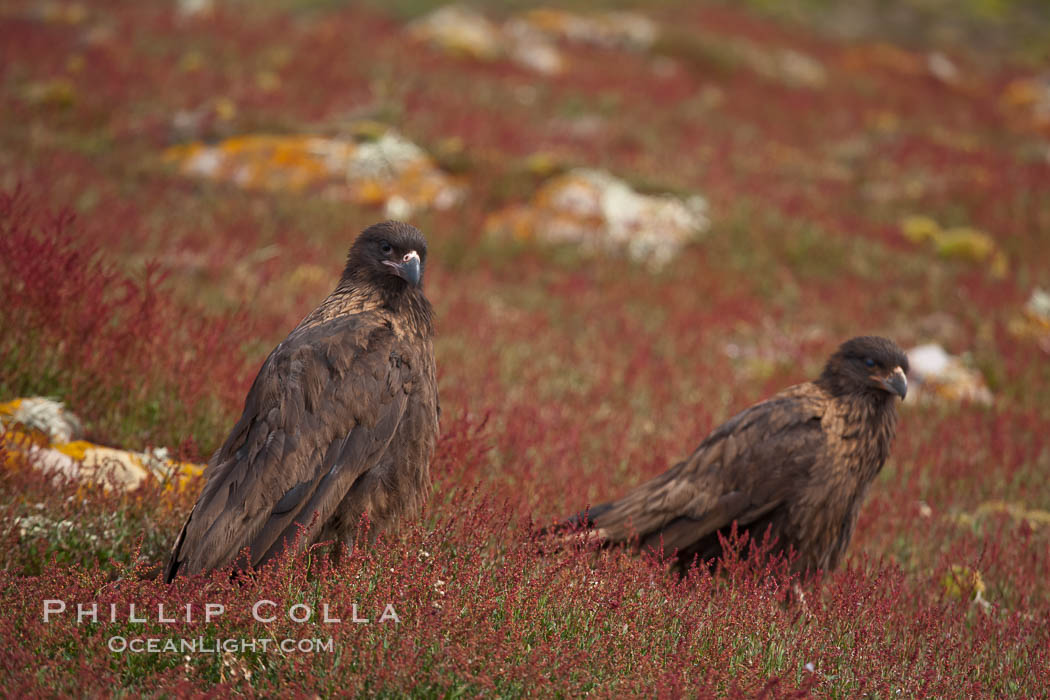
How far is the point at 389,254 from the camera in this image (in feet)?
14.5

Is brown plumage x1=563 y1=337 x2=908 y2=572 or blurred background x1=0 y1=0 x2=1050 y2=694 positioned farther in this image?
blurred background x1=0 y1=0 x2=1050 y2=694

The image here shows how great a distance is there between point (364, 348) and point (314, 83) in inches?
541

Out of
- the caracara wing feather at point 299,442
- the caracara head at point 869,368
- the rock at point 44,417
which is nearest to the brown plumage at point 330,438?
the caracara wing feather at point 299,442

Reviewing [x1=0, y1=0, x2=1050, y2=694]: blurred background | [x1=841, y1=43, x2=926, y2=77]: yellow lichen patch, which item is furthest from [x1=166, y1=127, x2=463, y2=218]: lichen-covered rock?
[x1=841, y1=43, x2=926, y2=77]: yellow lichen patch

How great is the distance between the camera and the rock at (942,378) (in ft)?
28.8

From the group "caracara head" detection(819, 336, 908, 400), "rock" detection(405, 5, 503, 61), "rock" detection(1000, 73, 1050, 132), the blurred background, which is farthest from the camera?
"rock" detection(1000, 73, 1050, 132)

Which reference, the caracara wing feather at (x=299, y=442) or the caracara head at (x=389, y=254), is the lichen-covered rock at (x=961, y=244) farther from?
the caracara wing feather at (x=299, y=442)

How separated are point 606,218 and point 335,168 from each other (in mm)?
3838

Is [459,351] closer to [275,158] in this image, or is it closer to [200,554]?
[200,554]

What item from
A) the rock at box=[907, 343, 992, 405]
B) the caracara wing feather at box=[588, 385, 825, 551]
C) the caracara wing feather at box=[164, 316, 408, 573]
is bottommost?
the rock at box=[907, 343, 992, 405]

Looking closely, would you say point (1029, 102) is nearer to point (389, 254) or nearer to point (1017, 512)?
point (1017, 512)

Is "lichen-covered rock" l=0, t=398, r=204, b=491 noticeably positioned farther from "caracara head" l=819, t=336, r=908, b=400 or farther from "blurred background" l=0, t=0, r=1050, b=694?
"caracara head" l=819, t=336, r=908, b=400

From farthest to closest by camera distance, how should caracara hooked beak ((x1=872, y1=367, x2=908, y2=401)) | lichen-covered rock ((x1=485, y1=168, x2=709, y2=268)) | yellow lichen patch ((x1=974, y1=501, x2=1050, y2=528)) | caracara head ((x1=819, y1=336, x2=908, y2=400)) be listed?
lichen-covered rock ((x1=485, y1=168, x2=709, y2=268)), yellow lichen patch ((x1=974, y1=501, x2=1050, y2=528)), caracara head ((x1=819, y1=336, x2=908, y2=400)), caracara hooked beak ((x1=872, y1=367, x2=908, y2=401))

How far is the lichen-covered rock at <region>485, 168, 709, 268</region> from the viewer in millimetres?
11938
